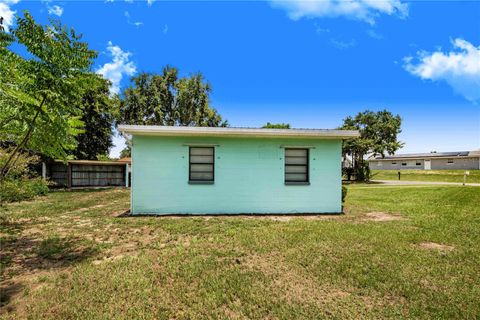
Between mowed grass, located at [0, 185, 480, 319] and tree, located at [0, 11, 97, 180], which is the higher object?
tree, located at [0, 11, 97, 180]

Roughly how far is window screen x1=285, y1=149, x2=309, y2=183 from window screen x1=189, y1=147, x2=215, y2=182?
8.70 feet

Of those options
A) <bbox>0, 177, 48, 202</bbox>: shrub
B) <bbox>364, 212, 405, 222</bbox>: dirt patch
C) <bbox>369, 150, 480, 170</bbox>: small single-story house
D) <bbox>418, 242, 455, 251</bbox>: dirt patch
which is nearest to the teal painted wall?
<bbox>364, 212, 405, 222</bbox>: dirt patch

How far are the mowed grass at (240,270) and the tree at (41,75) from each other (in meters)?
2.56

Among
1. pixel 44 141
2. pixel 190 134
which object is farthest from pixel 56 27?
pixel 190 134

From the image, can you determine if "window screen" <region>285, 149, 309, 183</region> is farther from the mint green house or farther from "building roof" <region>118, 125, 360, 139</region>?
"building roof" <region>118, 125, 360, 139</region>

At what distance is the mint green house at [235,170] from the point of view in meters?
7.66

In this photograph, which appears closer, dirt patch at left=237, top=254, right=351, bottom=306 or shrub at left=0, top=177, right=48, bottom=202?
dirt patch at left=237, top=254, right=351, bottom=306

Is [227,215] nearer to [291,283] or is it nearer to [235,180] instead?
[235,180]

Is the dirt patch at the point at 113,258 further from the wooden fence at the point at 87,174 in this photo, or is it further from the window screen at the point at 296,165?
the wooden fence at the point at 87,174

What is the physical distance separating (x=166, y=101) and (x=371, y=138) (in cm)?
2461

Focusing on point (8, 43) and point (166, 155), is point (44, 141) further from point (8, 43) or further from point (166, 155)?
point (166, 155)

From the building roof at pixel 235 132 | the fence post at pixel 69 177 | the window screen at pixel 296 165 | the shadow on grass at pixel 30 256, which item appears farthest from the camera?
the fence post at pixel 69 177

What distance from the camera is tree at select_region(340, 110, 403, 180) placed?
2647cm

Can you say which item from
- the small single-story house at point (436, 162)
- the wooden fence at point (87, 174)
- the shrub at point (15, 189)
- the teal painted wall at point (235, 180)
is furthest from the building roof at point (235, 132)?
the small single-story house at point (436, 162)
